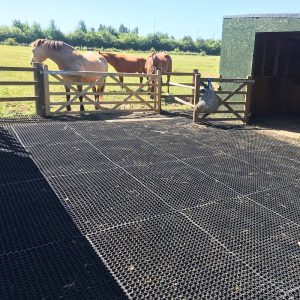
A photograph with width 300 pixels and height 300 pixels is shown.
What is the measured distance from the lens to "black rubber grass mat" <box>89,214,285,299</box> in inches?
106

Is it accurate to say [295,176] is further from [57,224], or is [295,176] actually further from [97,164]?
[57,224]

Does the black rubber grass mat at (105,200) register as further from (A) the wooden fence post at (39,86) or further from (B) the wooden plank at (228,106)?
(B) the wooden plank at (228,106)

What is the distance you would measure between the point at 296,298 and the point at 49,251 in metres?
2.05

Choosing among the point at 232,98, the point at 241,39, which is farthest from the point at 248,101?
the point at 241,39

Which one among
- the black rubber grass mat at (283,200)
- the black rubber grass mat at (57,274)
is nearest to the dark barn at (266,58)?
the black rubber grass mat at (283,200)

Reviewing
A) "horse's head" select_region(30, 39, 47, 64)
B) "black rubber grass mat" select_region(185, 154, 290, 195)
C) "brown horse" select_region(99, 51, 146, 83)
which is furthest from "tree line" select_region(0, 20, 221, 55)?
"black rubber grass mat" select_region(185, 154, 290, 195)

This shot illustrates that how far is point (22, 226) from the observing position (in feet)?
11.4

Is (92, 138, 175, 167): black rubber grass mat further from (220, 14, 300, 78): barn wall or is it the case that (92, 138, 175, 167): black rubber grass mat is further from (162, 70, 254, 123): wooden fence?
(220, 14, 300, 78): barn wall

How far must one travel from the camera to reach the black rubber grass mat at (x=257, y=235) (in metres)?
3.02

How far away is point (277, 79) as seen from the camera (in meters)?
10.8

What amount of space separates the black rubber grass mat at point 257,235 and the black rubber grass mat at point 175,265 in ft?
0.43

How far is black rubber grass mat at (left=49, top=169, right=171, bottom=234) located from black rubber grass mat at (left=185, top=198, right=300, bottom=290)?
542mm

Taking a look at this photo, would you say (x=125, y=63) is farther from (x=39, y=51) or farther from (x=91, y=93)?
(x=91, y=93)

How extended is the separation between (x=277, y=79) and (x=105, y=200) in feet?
27.8
